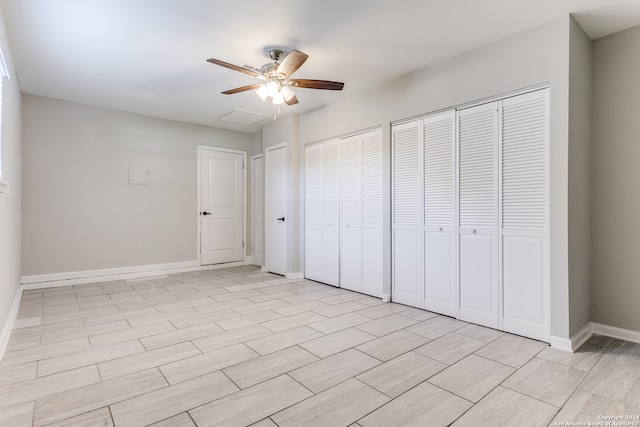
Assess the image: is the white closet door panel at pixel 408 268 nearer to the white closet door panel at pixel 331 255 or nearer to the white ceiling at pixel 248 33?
the white closet door panel at pixel 331 255

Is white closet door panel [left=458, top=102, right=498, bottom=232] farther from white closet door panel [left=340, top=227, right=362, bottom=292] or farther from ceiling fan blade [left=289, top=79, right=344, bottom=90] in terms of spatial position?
white closet door panel [left=340, top=227, right=362, bottom=292]

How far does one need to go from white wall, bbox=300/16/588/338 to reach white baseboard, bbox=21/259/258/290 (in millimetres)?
3662

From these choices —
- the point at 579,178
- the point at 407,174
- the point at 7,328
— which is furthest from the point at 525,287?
the point at 7,328

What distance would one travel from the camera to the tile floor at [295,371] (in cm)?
172

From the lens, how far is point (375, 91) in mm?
3980

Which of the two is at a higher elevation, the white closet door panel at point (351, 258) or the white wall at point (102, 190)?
the white wall at point (102, 190)

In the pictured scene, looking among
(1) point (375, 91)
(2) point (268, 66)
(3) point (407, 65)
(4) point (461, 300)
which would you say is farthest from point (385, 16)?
(4) point (461, 300)

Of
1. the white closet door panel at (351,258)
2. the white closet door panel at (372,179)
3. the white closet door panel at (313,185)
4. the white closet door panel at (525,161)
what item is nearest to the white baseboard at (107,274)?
the white closet door panel at (313,185)

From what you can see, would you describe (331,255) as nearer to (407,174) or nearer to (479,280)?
(407,174)

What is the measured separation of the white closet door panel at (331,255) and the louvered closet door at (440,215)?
1.40 m

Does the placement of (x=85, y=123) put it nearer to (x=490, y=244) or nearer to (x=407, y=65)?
(x=407, y=65)

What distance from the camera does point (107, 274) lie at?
16.3ft

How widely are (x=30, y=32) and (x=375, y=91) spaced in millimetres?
3354

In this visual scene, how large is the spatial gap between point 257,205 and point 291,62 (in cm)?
389
